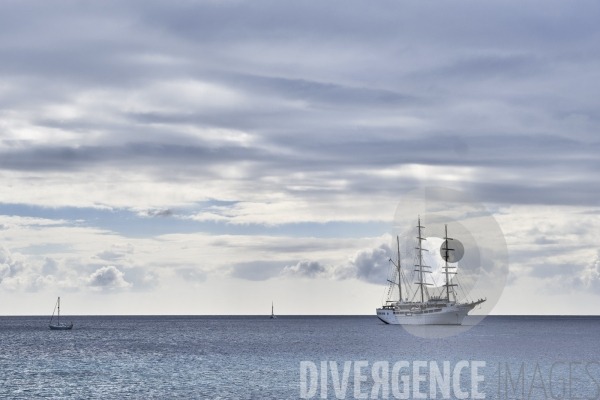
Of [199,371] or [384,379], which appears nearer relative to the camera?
[384,379]

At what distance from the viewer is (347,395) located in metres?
71.6

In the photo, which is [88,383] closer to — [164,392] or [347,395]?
[164,392]

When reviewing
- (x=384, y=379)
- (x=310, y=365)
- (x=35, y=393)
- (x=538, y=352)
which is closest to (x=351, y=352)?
(x=310, y=365)

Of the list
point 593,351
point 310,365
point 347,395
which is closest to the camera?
point 347,395

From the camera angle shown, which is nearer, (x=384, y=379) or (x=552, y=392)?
(x=552, y=392)

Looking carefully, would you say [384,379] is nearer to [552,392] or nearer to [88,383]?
[552,392]

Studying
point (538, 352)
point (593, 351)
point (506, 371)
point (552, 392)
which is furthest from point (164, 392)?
point (593, 351)

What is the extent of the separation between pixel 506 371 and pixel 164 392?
162 feet

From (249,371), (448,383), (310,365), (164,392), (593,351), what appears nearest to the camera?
(164,392)

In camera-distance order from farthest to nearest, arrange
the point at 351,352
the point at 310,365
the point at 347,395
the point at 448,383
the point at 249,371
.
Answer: the point at 351,352, the point at 310,365, the point at 249,371, the point at 448,383, the point at 347,395

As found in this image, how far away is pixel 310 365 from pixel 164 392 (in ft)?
117

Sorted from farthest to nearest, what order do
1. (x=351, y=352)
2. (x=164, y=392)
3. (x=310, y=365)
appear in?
(x=351, y=352)
(x=310, y=365)
(x=164, y=392)

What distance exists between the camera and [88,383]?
84000 mm

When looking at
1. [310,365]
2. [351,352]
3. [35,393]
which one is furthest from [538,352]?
[35,393]
